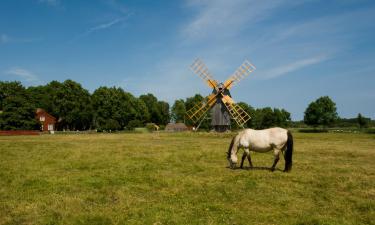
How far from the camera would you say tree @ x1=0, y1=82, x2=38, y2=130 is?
80.3 m

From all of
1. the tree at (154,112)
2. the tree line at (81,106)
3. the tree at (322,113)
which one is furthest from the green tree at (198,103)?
the tree at (322,113)

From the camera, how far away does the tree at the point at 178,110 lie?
15502 cm

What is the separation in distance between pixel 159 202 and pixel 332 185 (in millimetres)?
7338

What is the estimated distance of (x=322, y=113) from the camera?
10725 cm

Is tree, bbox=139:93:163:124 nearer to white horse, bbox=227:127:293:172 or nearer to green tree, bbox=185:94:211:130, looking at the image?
green tree, bbox=185:94:211:130

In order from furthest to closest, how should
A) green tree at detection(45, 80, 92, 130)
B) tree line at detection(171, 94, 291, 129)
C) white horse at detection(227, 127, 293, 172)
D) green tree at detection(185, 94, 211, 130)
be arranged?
tree line at detection(171, 94, 291, 129), green tree at detection(185, 94, 211, 130), green tree at detection(45, 80, 92, 130), white horse at detection(227, 127, 293, 172)

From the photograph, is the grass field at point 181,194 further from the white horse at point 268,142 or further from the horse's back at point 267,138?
the horse's back at point 267,138

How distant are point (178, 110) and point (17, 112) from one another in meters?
84.2

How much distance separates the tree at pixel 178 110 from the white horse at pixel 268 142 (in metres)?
135

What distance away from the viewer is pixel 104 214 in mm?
10219

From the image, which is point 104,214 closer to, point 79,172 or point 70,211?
point 70,211

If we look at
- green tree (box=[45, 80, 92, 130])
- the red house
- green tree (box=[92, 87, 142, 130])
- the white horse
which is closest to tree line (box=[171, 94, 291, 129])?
green tree (box=[92, 87, 142, 130])

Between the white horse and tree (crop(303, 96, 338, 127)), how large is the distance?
315ft

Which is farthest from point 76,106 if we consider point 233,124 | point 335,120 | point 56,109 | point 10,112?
point 335,120
